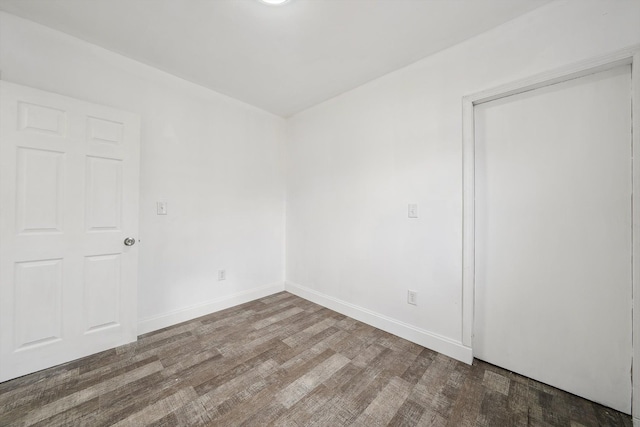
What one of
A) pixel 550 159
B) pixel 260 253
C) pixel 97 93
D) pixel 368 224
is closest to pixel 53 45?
pixel 97 93

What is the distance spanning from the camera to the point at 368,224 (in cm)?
265

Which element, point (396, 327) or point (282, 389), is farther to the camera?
point (396, 327)

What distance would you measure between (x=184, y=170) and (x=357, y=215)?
1.95 m

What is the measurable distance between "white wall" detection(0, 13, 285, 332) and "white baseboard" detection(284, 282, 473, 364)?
0.79m

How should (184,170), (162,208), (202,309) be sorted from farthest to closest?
(202,309) → (184,170) → (162,208)

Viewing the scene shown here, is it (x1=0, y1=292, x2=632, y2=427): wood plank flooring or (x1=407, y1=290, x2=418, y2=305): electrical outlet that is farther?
(x1=407, y1=290, x2=418, y2=305): electrical outlet

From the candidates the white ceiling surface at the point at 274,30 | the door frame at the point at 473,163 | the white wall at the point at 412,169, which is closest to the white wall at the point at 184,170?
the white ceiling surface at the point at 274,30

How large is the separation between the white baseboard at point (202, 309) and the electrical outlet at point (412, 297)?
6.24 feet

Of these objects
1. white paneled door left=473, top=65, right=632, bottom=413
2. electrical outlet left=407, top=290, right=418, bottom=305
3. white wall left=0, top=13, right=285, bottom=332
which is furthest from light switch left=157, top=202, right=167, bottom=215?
white paneled door left=473, top=65, right=632, bottom=413

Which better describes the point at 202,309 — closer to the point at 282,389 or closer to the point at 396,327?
the point at 282,389

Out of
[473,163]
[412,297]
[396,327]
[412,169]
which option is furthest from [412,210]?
[396,327]

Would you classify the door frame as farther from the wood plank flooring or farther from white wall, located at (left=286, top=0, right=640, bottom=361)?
the wood plank flooring

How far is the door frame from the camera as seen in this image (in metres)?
1.38

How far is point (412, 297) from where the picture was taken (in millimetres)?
2291
